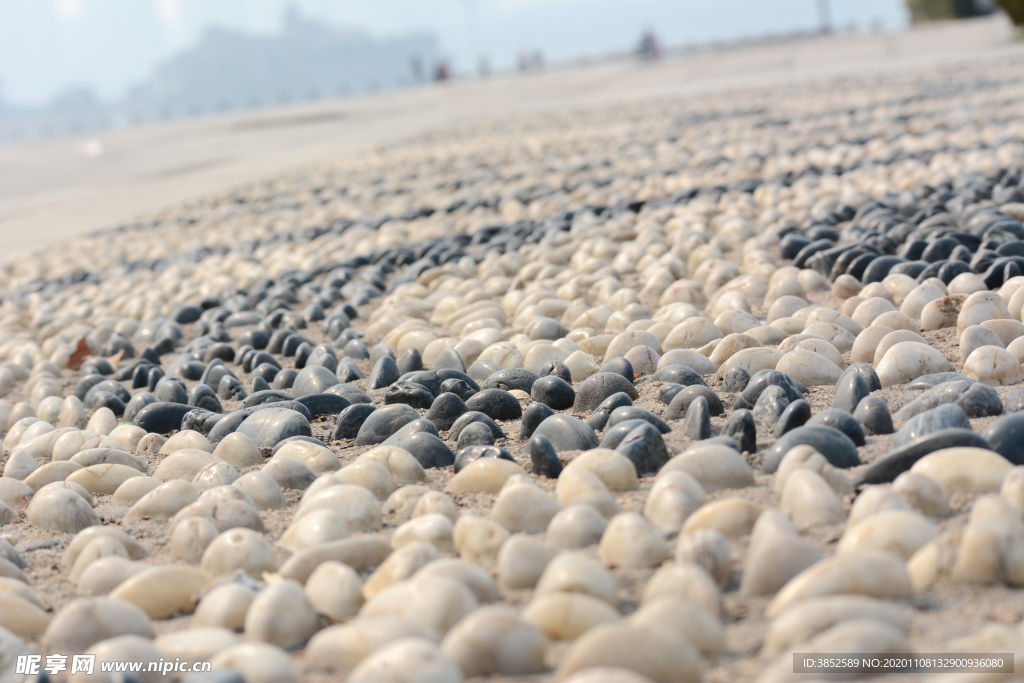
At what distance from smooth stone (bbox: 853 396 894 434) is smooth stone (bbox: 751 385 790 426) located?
0.48 ft

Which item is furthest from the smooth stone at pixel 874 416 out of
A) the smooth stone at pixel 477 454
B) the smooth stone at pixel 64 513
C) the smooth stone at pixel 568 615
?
the smooth stone at pixel 64 513

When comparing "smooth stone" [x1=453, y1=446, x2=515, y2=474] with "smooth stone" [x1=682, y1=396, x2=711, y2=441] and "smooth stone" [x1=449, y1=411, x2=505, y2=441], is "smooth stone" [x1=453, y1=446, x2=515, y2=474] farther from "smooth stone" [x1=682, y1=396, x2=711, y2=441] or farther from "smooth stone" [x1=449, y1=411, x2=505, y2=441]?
"smooth stone" [x1=682, y1=396, x2=711, y2=441]

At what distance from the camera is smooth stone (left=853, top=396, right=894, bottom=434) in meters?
1.66

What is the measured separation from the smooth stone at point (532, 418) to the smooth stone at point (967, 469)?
768 mm

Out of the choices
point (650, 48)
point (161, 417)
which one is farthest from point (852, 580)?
point (650, 48)

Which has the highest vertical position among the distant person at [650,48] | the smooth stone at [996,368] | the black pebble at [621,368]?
the distant person at [650,48]

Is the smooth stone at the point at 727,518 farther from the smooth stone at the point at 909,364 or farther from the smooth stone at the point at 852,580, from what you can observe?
the smooth stone at the point at 909,364

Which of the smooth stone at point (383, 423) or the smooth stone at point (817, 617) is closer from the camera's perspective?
the smooth stone at point (817, 617)

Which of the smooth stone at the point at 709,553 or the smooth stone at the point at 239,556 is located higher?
the smooth stone at the point at 239,556

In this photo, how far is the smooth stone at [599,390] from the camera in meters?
2.01

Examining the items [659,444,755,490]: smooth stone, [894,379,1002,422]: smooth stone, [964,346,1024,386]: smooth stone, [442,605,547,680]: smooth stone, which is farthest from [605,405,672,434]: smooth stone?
[442,605,547,680]: smooth stone

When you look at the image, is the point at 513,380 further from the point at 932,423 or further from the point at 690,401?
the point at 932,423

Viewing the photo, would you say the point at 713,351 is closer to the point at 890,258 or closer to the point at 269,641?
the point at 890,258

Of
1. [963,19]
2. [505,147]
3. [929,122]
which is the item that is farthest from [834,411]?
[963,19]
